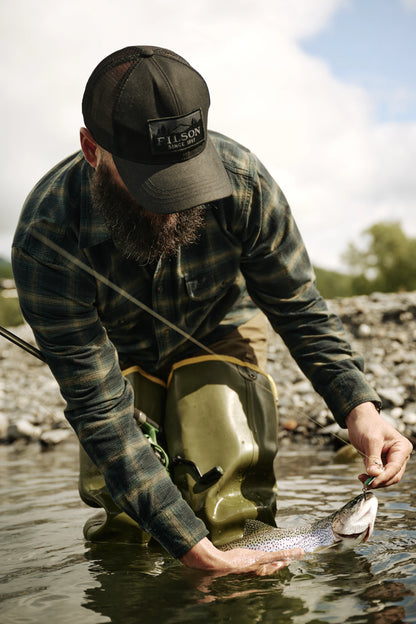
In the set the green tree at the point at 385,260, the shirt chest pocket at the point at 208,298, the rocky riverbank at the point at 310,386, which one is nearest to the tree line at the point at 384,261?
the green tree at the point at 385,260

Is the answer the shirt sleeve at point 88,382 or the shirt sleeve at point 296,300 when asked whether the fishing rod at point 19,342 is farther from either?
the shirt sleeve at point 296,300

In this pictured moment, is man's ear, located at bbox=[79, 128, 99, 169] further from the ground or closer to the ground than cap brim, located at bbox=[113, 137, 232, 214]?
further from the ground

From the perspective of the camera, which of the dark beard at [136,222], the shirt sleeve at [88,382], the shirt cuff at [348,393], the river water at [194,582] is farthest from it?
the shirt cuff at [348,393]

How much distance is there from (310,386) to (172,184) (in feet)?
15.8

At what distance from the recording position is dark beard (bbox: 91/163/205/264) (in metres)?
2.42

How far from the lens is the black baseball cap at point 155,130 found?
2293 millimetres

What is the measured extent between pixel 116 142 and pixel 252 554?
1.55 m

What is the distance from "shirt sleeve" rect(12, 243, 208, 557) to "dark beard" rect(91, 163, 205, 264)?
0.79 ft

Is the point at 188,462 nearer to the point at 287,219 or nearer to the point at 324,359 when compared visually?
the point at 324,359

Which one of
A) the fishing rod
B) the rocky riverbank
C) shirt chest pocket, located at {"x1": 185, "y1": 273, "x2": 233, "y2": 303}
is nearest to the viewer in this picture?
the fishing rod

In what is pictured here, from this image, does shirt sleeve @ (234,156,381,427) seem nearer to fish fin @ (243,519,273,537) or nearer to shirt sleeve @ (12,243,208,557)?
fish fin @ (243,519,273,537)

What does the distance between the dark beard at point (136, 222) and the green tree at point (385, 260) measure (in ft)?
96.8

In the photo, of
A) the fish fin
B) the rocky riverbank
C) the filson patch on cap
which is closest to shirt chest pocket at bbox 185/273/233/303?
the filson patch on cap

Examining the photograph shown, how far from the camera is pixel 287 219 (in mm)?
2938
